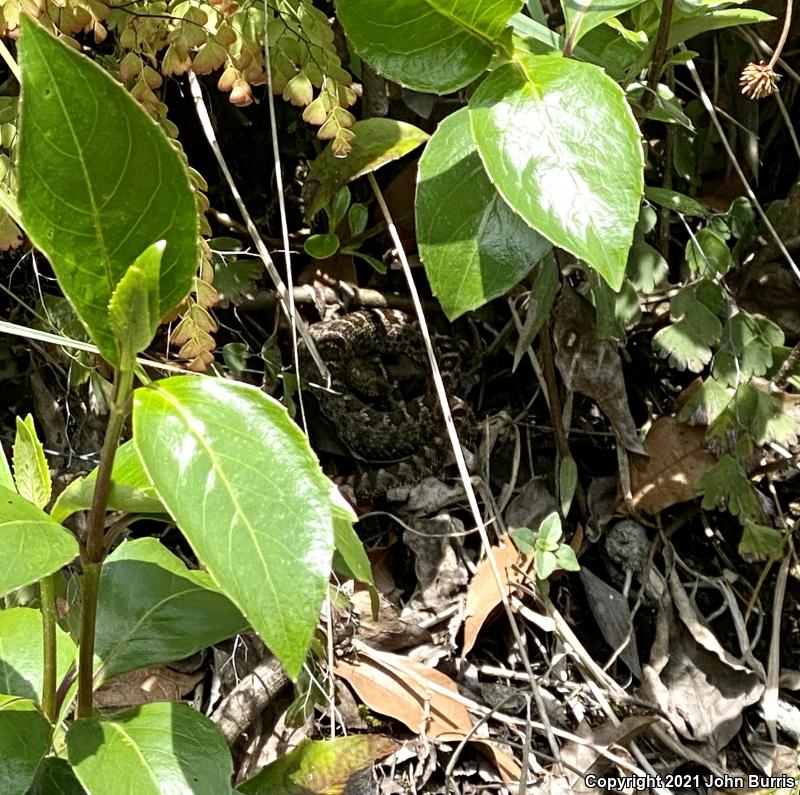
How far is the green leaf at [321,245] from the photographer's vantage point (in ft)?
6.04

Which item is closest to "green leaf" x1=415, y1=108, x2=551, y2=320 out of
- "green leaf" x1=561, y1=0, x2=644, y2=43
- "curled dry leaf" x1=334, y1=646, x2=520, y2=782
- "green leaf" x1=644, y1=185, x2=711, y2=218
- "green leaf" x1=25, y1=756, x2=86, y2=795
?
"green leaf" x1=561, y1=0, x2=644, y2=43

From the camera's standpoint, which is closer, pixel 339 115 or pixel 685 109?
pixel 339 115

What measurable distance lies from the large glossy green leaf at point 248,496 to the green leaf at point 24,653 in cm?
46

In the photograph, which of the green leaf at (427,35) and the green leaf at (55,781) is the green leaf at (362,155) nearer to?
the green leaf at (427,35)

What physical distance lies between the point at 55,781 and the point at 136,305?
573 millimetres

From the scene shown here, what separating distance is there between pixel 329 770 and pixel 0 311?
3.96 feet

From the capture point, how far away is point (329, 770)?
4.13 ft

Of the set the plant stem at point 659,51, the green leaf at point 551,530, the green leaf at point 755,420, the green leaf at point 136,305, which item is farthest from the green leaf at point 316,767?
the plant stem at point 659,51

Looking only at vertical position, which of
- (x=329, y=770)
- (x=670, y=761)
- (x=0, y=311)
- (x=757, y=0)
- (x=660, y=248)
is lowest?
(x=670, y=761)

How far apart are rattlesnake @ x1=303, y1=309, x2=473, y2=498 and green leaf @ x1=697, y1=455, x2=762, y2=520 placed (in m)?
0.53

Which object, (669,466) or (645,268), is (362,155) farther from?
(669,466)

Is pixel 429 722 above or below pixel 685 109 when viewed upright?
below

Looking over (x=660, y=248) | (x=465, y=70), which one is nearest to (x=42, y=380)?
(x=465, y=70)

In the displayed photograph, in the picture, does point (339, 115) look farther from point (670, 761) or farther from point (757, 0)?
point (670, 761)
